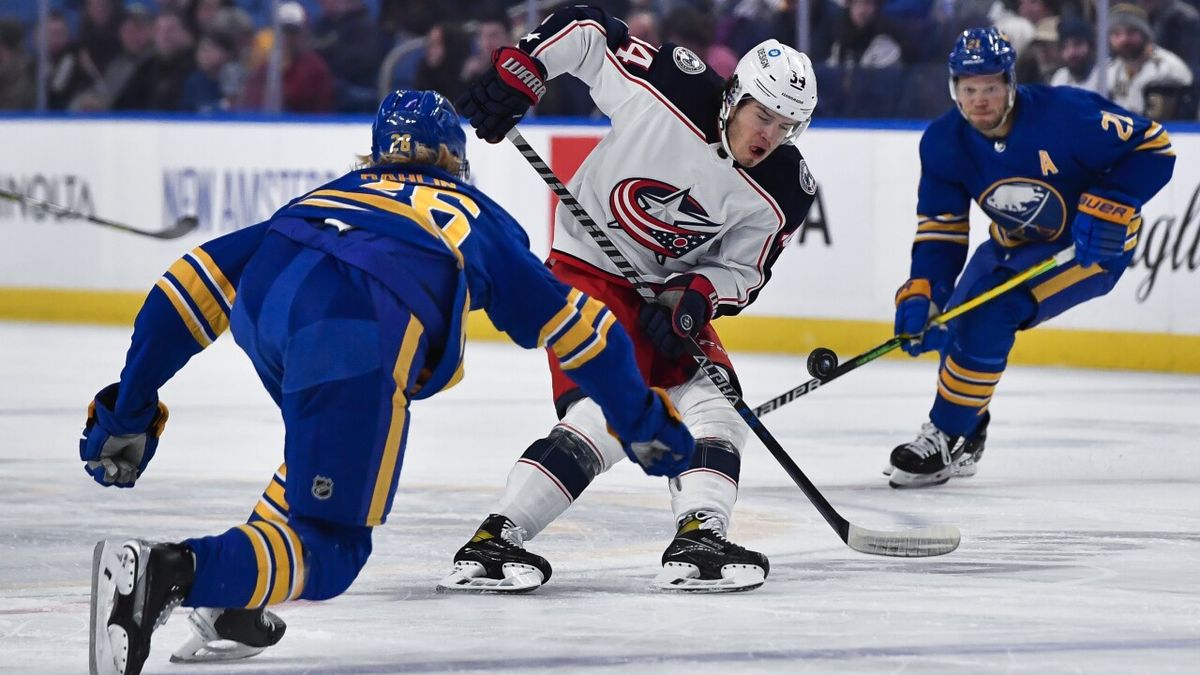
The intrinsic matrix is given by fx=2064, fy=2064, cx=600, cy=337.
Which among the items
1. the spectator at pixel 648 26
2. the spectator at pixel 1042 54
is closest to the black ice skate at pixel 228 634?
the spectator at pixel 1042 54

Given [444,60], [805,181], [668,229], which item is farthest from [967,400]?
[444,60]

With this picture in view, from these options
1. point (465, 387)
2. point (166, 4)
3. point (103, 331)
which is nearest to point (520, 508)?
point (465, 387)

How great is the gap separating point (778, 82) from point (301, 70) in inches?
216

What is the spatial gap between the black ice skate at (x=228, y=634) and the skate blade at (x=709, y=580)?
2.56 feet

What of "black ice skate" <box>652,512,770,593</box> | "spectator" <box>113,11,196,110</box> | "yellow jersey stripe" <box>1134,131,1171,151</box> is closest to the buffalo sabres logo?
"black ice skate" <box>652,512,770,593</box>

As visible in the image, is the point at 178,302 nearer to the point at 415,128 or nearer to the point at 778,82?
the point at 415,128

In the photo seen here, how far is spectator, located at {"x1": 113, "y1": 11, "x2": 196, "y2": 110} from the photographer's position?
9180mm

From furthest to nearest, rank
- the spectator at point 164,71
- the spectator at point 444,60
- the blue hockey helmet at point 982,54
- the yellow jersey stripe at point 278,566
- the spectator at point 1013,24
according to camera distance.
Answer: the spectator at point 164,71, the spectator at point 444,60, the spectator at point 1013,24, the blue hockey helmet at point 982,54, the yellow jersey stripe at point 278,566

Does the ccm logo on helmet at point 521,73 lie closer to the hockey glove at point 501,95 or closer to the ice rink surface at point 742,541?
the hockey glove at point 501,95

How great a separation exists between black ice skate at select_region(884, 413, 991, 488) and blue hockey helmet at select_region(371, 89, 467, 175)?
208cm

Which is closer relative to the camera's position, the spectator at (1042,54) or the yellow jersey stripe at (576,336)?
the yellow jersey stripe at (576,336)

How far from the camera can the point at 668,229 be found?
3.84 m

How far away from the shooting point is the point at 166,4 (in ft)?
30.4

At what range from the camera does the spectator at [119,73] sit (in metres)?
9.29
